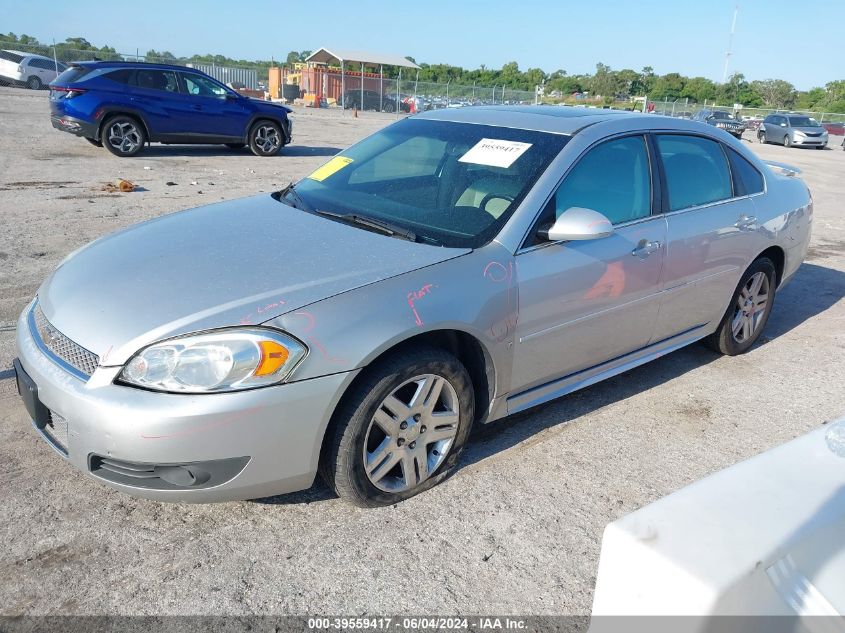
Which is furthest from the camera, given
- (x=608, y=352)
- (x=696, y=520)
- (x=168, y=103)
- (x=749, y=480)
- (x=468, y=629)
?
(x=168, y=103)

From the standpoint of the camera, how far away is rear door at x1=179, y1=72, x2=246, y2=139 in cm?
1323

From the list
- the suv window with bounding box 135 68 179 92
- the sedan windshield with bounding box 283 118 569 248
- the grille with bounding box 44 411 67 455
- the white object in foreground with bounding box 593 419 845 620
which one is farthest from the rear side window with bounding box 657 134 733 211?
the suv window with bounding box 135 68 179 92

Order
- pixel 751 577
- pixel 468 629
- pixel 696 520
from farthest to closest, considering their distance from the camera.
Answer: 1. pixel 468 629
2. pixel 696 520
3. pixel 751 577

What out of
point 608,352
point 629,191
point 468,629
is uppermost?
point 629,191

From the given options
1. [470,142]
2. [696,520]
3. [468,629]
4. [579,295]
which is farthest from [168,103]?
[696,520]

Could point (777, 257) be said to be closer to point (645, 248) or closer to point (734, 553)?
point (645, 248)

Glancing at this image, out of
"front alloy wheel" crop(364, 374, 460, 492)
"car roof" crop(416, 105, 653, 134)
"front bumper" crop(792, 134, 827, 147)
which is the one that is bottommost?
"front alloy wheel" crop(364, 374, 460, 492)

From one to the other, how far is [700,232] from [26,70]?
3552 centimetres

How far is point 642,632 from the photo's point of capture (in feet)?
4.12

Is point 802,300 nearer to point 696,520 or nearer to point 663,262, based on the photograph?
point 663,262

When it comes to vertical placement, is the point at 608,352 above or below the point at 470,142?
below

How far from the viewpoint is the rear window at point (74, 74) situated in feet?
40.6

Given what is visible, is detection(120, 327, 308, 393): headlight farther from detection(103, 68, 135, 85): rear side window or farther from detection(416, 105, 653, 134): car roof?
detection(103, 68, 135, 85): rear side window

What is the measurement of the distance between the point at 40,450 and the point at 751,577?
306 centimetres
